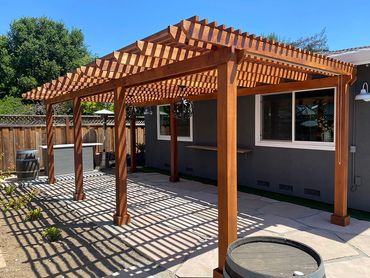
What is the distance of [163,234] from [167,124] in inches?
232

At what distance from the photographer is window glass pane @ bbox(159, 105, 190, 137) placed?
30.1 ft

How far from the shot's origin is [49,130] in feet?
26.5

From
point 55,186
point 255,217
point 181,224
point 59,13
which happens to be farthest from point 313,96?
point 59,13

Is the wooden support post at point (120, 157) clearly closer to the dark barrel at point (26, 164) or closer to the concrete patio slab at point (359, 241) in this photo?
the concrete patio slab at point (359, 241)

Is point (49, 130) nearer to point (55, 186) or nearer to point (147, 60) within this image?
point (55, 186)

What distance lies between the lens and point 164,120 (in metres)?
10.1

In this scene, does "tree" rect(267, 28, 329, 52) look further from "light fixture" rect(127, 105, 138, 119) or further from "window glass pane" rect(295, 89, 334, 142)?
"window glass pane" rect(295, 89, 334, 142)

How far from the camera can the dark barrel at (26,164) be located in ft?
26.2

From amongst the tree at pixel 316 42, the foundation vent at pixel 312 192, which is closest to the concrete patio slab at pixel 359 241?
the foundation vent at pixel 312 192

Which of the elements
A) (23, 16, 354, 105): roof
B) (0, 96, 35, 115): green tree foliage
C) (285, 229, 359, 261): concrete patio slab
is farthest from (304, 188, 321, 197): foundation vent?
(0, 96, 35, 115): green tree foliage

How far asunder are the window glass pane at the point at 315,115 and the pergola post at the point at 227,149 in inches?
140

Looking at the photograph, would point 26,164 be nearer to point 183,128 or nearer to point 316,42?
point 183,128

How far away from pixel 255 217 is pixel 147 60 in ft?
10.2

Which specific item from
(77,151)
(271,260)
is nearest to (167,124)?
(77,151)
